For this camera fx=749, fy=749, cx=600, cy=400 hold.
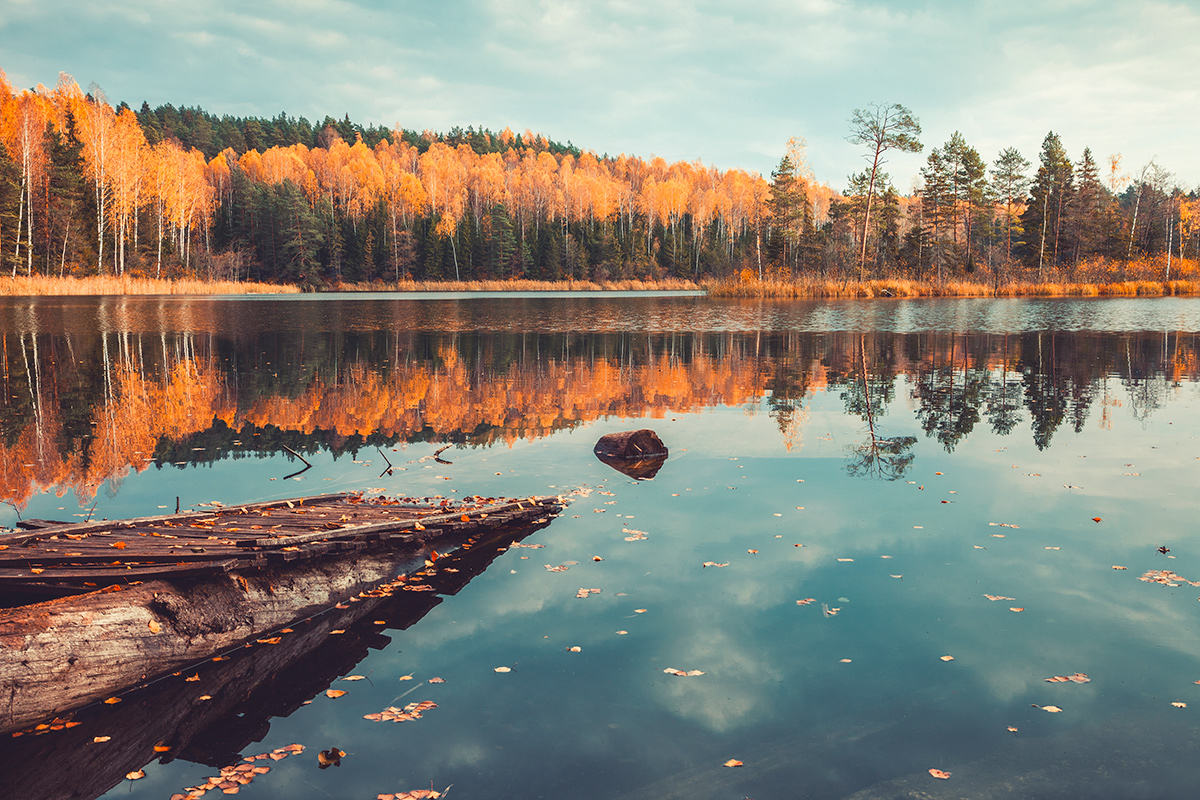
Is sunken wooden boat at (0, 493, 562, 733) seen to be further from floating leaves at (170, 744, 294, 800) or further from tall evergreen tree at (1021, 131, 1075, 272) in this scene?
tall evergreen tree at (1021, 131, 1075, 272)

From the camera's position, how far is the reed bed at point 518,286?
8488 cm

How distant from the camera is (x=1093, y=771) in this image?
3.61 m

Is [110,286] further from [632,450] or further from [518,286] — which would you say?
[632,450]

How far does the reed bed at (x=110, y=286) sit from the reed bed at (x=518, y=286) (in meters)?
18.3

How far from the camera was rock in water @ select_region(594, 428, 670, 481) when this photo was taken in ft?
32.4

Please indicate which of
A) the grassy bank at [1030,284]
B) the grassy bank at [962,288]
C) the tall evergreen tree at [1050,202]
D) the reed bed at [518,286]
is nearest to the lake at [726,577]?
the grassy bank at [962,288]

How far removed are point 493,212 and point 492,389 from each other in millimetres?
79135

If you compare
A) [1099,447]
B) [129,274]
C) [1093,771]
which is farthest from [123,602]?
[129,274]

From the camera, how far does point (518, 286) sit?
85062 mm

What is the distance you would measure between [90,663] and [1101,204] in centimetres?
7626

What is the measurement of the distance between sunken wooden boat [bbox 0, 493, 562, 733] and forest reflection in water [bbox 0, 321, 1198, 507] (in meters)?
3.37

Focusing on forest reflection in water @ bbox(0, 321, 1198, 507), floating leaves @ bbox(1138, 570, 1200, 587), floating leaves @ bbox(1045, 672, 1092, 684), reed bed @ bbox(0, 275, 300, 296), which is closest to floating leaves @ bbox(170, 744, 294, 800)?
floating leaves @ bbox(1045, 672, 1092, 684)

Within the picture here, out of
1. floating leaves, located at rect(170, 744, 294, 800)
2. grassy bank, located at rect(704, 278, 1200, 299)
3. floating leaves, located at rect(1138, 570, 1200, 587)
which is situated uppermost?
grassy bank, located at rect(704, 278, 1200, 299)

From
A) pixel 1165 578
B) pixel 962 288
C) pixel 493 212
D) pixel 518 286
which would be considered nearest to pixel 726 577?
pixel 1165 578
